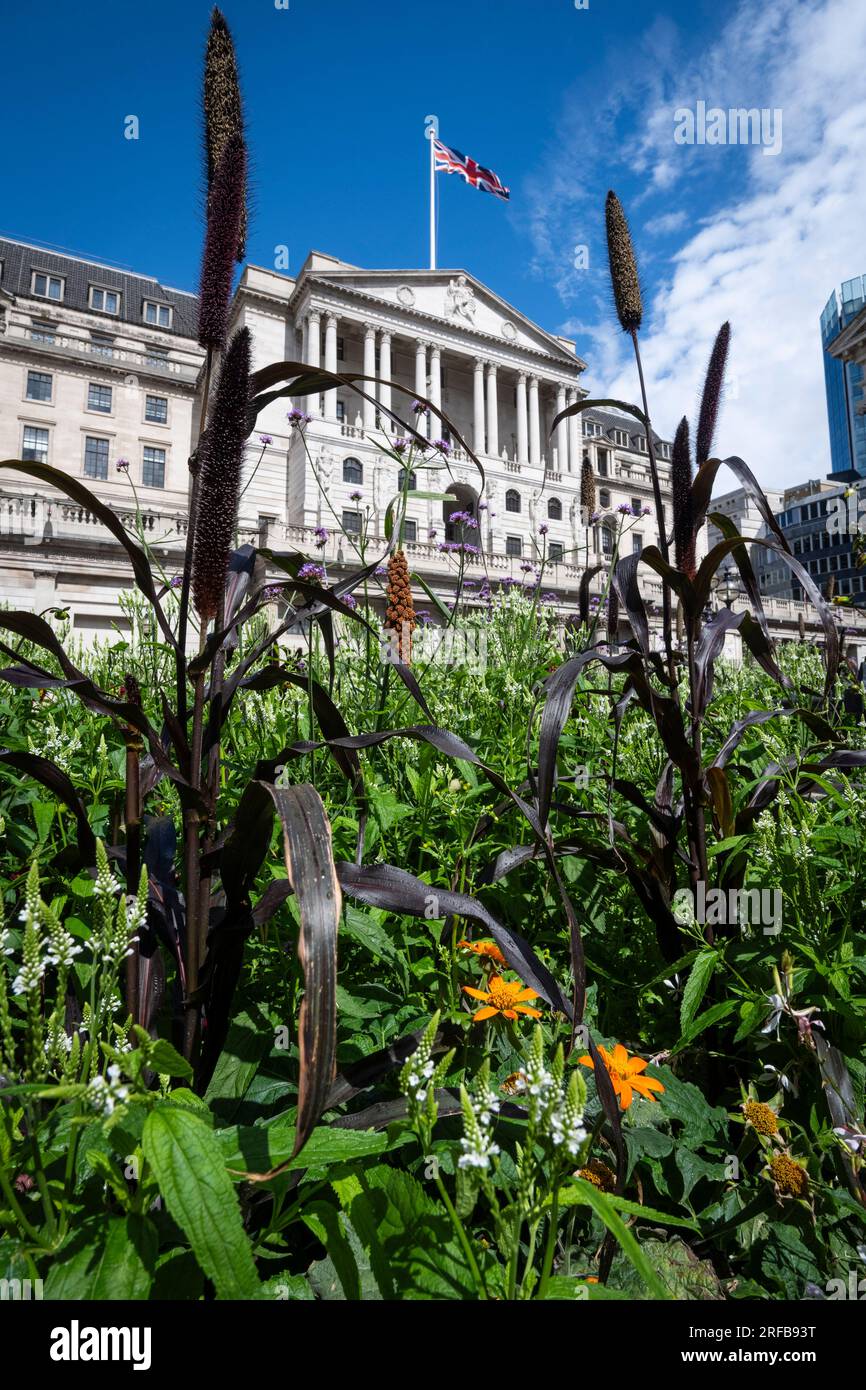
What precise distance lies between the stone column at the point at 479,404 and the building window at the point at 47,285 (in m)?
30.4

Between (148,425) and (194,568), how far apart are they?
48374mm

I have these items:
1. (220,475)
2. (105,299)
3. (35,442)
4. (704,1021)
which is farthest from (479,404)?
(704,1021)

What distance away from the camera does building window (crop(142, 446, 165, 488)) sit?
43.4m

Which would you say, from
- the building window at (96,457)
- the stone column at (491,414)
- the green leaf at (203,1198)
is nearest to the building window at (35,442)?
the building window at (96,457)

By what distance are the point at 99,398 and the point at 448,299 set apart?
81.0 feet

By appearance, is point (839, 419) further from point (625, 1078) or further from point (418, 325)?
point (625, 1078)

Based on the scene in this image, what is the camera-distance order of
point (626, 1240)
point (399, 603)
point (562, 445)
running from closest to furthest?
point (626, 1240)
point (399, 603)
point (562, 445)

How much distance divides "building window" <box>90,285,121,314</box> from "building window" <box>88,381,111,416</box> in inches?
508

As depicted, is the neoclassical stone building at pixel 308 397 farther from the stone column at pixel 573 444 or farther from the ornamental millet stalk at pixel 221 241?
the ornamental millet stalk at pixel 221 241

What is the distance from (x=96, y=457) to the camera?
4269 cm

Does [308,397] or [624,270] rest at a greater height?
[308,397]

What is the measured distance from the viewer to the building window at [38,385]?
40.2 m

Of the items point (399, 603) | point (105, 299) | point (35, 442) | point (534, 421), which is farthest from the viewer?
point (534, 421)
